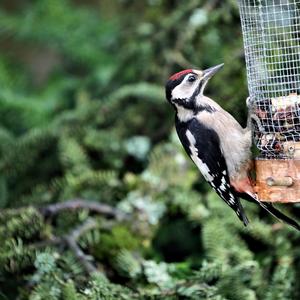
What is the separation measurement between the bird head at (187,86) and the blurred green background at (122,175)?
324 mm

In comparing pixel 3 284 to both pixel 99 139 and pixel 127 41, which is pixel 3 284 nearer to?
pixel 99 139

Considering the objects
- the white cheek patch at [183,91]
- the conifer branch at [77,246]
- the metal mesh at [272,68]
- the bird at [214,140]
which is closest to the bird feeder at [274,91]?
the metal mesh at [272,68]

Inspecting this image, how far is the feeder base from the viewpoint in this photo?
2830 mm

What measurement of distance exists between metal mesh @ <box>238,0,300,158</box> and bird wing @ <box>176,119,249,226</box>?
0.21 m

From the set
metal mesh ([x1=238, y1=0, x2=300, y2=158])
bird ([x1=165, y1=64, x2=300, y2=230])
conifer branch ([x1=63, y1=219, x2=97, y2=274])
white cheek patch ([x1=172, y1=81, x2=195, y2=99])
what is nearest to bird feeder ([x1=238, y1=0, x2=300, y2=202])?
metal mesh ([x1=238, y1=0, x2=300, y2=158])

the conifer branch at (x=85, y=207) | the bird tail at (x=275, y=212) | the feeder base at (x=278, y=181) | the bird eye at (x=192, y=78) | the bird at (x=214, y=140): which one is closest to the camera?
the feeder base at (x=278, y=181)

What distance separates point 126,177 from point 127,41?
1592 mm

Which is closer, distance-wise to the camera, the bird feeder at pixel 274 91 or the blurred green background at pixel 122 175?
the bird feeder at pixel 274 91

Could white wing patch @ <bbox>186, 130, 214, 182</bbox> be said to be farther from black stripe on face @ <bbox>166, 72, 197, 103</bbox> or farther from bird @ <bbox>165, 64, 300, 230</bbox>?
black stripe on face @ <bbox>166, 72, 197, 103</bbox>

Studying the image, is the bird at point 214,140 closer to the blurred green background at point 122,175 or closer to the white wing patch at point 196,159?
the white wing patch at point 196,159

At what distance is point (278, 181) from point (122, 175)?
2009 millimetres

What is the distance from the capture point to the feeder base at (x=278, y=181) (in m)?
2.83

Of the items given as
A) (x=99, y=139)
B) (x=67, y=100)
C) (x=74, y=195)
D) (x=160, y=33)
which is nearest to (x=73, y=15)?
(x=67, y=100)

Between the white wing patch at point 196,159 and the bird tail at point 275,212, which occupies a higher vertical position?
the white wing patch at point 196,159
